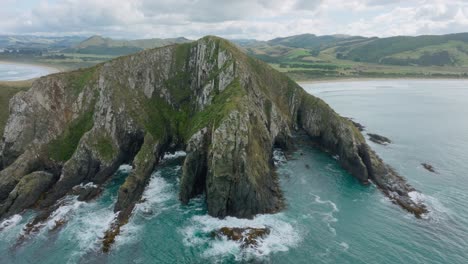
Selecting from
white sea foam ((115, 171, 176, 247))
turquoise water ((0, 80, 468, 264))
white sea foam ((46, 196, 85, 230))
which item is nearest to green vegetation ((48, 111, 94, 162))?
turquoise water ((0, 80, 468, 264))

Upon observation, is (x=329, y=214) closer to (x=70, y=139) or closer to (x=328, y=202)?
(x=328, y=202)

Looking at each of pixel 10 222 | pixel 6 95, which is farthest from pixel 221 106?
pixel 6 95

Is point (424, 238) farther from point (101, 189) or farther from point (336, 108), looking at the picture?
point (336, 108)

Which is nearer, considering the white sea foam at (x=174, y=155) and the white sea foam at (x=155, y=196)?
the white sea foam at (x=155, y=196)

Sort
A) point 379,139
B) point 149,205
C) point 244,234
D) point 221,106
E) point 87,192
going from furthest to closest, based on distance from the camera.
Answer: point 379,139 < point 221,106 < point 87,192 < point 149,205 < point 244,234

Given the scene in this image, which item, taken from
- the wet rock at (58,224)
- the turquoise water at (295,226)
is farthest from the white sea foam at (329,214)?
the wet rock at (58,224)

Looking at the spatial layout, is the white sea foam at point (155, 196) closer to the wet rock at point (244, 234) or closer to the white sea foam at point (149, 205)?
the white sea foam at point (149, 205)

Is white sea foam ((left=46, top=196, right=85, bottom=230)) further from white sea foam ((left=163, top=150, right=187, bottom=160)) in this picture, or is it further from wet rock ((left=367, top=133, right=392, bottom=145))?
wet rock ((left=367, top=133, right=392, bottom=145))
